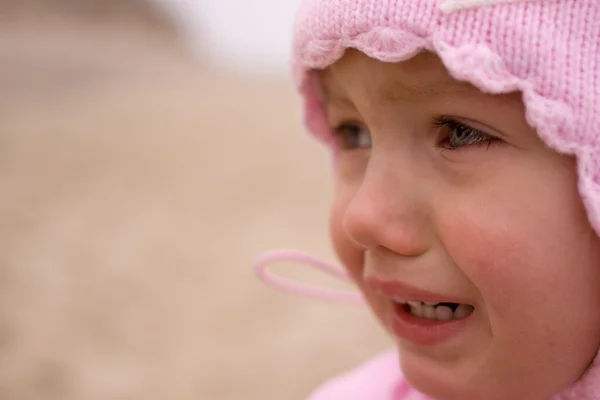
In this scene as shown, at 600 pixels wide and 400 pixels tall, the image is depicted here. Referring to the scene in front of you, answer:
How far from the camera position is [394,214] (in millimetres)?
656

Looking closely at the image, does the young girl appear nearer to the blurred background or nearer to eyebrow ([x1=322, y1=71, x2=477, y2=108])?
eyebrow ([x1=322, y1=71, x2=477, y2=108])

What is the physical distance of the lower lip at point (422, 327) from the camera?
695mm

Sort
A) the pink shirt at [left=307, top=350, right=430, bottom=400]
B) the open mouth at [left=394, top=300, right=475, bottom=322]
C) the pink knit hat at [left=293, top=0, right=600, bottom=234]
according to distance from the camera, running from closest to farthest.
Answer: the pink knit hat at [left=293, top=0, right=600, bottom=234] → the open mouth at [left=394, top=300, right=475, bottom=322] → the pink shirt at [left=307, top=350, right=430, bottom=400]

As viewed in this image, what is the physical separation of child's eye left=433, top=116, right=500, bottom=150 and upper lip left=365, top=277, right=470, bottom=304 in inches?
5.3

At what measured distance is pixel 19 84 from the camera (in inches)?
131

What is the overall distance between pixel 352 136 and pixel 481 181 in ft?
0.73

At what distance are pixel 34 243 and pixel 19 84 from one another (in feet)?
5.87

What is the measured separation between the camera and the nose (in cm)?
65

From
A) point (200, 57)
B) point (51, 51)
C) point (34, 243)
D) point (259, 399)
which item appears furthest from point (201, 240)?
point (200, 57)

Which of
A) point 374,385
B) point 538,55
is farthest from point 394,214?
point 374,385

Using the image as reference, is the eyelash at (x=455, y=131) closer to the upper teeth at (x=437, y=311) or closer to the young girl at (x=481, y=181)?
the young girl at (x=481, y=181)

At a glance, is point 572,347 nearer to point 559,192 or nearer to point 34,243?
point 559,192

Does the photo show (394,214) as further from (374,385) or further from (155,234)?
(155,234)

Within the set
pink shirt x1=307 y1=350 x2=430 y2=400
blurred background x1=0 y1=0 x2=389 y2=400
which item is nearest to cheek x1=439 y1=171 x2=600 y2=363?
pink shirt x1=307 y1=350 x2=430 y2=400
